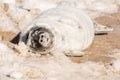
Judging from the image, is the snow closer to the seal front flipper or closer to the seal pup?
the seal pup

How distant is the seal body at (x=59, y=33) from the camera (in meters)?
6.86

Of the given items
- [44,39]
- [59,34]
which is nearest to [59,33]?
[59,34]

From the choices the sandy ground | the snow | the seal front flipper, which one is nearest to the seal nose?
the snow

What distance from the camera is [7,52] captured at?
651cm

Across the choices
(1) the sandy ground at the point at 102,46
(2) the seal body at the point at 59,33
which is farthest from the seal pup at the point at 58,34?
(1) the sandy ground at the point at 102,46

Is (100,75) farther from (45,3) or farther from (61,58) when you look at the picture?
(45,3)

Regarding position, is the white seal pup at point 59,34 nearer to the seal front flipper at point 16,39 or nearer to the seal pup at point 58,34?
the seal pup at point 58,34

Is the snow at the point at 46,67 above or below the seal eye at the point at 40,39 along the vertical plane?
below

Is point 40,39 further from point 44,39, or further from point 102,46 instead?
point 102,46

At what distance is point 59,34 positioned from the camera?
699 cm

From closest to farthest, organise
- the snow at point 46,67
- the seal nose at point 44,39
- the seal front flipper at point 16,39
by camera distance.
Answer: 1. the snow at point 46,67
2. the seal nose at point 44,39
3. the seal front flipper at point 16,39

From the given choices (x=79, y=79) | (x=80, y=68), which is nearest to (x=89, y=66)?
(x=80, y=68)

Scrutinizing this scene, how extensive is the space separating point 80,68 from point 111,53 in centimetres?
110

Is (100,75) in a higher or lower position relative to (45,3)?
lower
